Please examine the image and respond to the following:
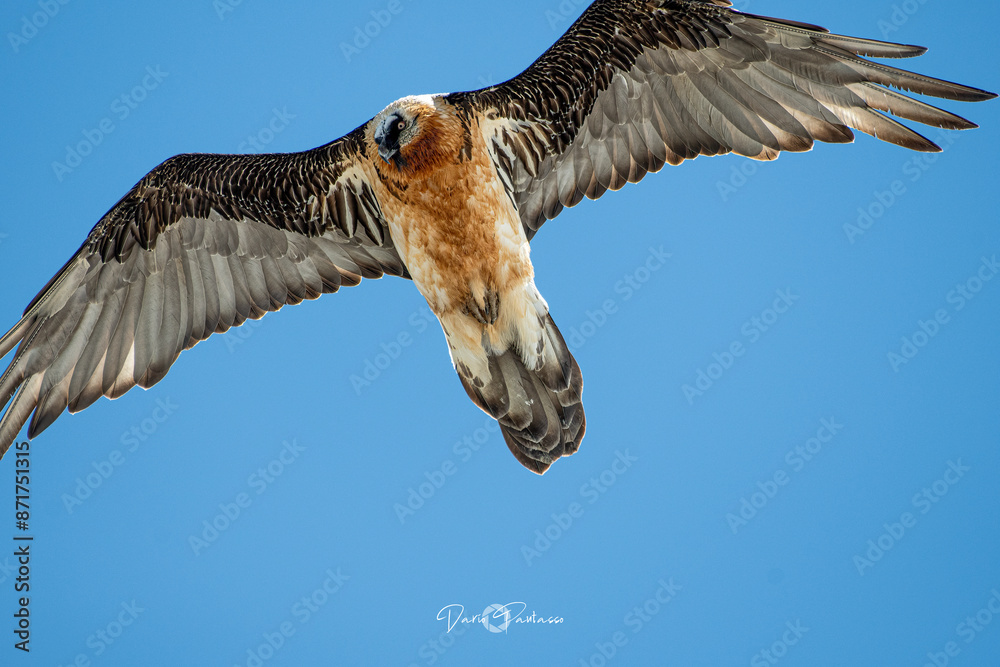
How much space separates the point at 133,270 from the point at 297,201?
154 centimetres

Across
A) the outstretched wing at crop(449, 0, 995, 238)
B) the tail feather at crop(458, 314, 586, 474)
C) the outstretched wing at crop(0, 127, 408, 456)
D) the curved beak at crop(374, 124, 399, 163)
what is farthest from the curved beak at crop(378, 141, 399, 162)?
the tail feather at crop(458, 314, 586, 474)

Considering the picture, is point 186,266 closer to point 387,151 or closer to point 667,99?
point 387,151

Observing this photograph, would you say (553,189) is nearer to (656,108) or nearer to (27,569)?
(656,108)

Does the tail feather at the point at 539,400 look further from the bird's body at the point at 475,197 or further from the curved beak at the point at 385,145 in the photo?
the curved beak at the point at 385,145

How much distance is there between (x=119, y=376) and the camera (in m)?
6.80

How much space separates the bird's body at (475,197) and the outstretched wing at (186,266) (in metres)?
0.02

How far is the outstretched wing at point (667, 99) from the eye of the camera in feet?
18.9

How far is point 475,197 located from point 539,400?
1559mm

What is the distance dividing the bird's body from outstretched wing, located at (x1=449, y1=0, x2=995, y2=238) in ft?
0.04

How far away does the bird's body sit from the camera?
589 centimetres

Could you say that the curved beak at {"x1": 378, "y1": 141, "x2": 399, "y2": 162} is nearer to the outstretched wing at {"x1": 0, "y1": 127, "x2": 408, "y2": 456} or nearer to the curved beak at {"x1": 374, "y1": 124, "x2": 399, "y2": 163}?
the curved beak at {"x1": 374, "y1": 124, "x2": 399, "y2": 163}

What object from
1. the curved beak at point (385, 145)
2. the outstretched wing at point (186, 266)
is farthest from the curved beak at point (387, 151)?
the outstretched wing at point (186, 266)

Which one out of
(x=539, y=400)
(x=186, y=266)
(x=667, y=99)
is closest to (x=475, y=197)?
(x=539, y=400)

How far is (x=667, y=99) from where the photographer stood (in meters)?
6.38
